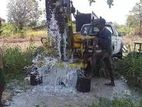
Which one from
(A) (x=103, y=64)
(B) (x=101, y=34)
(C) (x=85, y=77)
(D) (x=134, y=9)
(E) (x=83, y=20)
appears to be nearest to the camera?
(C) (x=85, y=77)

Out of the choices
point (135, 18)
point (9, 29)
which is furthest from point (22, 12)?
point (135, 18)

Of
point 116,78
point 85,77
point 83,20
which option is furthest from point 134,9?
point 85,77

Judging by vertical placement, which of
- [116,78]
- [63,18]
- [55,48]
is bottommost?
[116,78]

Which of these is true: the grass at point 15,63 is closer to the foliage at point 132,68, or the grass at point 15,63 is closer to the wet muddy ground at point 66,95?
the wet muddy ground at point 66,95

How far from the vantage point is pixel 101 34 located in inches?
508

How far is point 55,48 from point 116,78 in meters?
2.08

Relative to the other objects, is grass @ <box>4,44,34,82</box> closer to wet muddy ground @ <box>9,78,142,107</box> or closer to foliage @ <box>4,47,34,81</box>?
foliage @ <box>4,47,34,81</box>

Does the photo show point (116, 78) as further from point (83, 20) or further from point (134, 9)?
point (134, 9)

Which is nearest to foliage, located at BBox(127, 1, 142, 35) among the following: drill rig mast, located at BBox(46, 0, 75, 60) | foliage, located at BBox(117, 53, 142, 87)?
foliage, located at BBox(117, 53, 142, 87)

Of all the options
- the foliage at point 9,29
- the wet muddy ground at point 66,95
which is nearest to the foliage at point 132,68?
the wet muddy ground at point 66,95

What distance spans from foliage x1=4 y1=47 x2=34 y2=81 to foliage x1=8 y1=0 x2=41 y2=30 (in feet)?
63.7

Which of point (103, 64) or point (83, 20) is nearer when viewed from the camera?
point (103, 64)

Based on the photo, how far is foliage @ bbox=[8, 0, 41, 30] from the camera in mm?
34375

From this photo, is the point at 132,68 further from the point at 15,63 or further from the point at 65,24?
the point at 15,63
